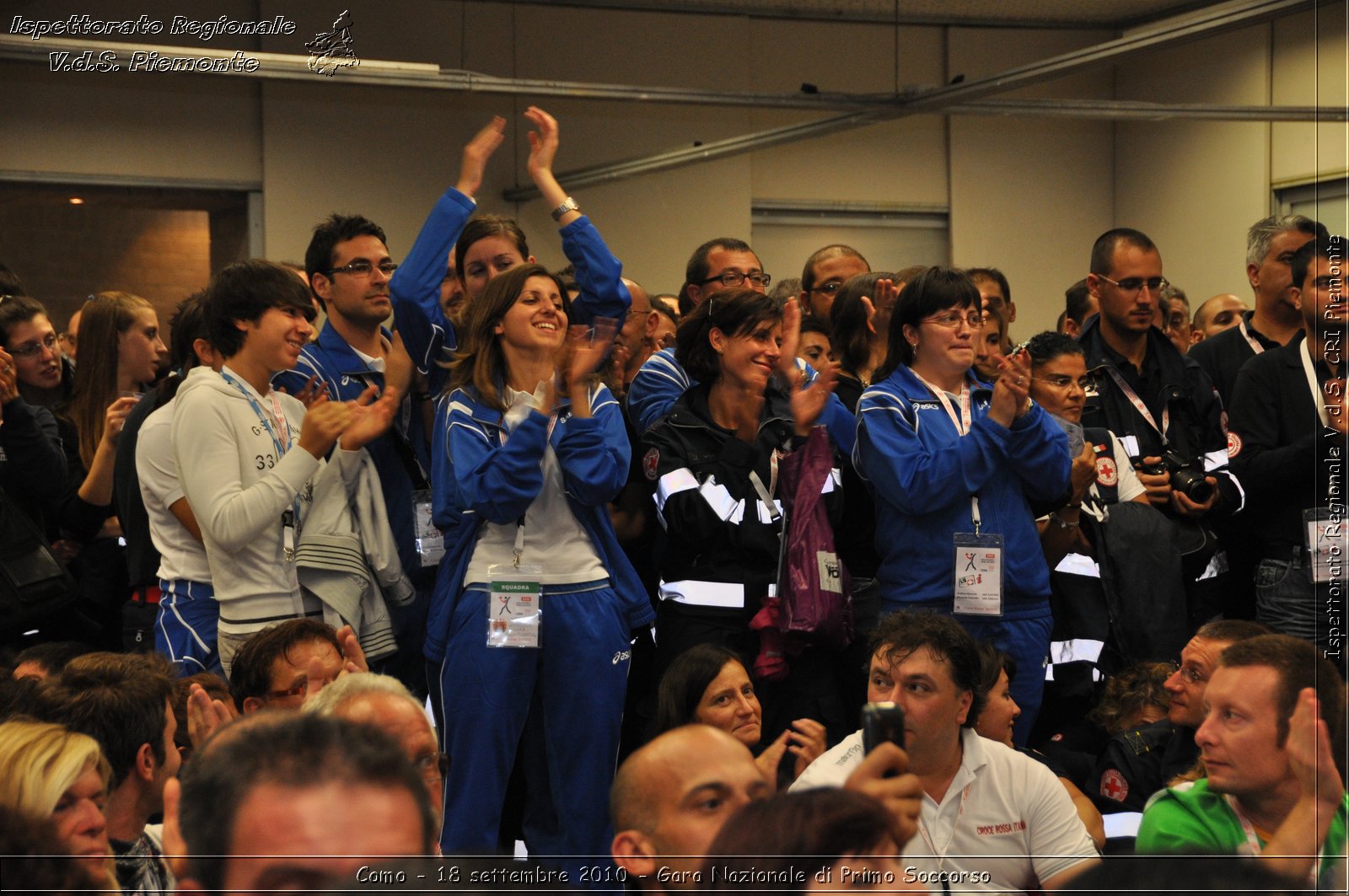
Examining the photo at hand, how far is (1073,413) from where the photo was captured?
4.50m

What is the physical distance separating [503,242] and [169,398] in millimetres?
1072

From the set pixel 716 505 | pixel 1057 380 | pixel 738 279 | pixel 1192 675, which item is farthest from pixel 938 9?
pixel 1192 675

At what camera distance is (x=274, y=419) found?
12.5ft

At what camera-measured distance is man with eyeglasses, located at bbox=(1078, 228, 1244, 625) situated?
4513 millimetres

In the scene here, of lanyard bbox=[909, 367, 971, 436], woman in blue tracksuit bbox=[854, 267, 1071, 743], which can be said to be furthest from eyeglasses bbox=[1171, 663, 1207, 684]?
lanyard bbox=[909, 367, 971, 436]

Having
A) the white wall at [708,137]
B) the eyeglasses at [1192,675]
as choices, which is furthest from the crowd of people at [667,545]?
the white wall at [708,137]

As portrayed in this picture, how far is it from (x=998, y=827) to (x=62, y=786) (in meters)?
1.88

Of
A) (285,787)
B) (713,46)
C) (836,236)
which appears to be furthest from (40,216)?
(285,787)

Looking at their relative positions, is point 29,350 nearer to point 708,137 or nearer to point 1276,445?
point 1276,445

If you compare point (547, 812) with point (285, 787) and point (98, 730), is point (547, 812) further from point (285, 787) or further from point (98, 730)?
point (285, 787)

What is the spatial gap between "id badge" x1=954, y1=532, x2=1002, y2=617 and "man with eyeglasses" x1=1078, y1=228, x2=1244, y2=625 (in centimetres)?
97

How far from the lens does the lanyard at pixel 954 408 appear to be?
13.3 ft

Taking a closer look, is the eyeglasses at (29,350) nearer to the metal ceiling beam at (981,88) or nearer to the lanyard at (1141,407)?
the lanyard at (1141,407)

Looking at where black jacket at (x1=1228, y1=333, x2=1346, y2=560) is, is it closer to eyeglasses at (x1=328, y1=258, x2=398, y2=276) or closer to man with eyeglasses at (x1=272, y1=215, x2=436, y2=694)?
man with eyeglasses at (x1=272, y1=215, x2=436, y2=694)
